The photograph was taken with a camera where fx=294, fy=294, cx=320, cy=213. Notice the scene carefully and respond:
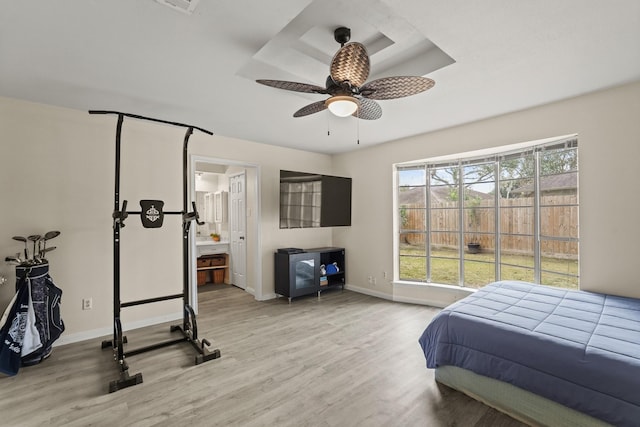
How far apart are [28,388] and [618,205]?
214 inches

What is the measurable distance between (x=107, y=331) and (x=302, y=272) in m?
2.62

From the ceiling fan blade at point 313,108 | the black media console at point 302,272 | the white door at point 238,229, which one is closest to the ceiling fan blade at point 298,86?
the ceiling fan blade at point 313,108

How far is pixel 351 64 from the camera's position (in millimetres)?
1790

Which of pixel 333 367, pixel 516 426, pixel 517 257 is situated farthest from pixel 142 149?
pixel 517 257

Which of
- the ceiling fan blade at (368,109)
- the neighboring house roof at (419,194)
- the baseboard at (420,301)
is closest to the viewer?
the ceiling fan blade at (368,109)

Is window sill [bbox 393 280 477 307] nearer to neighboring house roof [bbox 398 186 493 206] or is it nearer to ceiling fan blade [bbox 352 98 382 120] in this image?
neighboring house roof [bbox 398 186 493 206]

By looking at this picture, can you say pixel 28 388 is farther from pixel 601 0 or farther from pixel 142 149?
pixel 601 0

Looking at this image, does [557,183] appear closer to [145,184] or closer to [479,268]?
[479,268]

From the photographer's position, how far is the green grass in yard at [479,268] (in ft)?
11.4

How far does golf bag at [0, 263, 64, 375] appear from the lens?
255cm

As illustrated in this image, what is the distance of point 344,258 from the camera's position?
18.0 ft

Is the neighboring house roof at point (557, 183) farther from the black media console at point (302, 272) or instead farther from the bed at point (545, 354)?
the black media console at point (302, 272)

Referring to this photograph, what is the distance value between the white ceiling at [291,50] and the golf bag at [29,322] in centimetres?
177

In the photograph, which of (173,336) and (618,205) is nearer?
(618,205)
